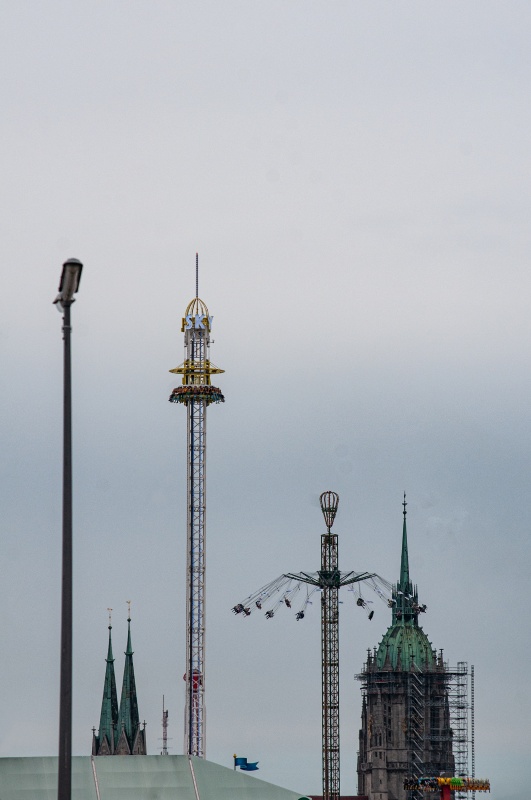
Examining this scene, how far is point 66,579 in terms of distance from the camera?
38.3 metres

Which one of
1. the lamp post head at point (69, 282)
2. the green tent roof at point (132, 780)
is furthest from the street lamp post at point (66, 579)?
the green tent roof at point (132, 780)

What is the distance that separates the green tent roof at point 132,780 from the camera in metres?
75.6

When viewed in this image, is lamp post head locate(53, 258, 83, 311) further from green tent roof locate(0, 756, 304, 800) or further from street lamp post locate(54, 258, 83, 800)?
green tent roof locate(0, 756, 304, 800)

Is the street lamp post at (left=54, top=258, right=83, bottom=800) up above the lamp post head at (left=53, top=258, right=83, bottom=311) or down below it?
below

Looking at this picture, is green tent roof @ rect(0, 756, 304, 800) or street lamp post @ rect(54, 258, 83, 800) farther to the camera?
A: green tent roof @ rect(0, 756, 304, 800)

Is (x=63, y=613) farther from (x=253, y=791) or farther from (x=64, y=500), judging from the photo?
(x=253, y=791)

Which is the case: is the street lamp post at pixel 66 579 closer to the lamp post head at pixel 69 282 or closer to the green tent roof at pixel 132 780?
the lamp post head at pixel 69 282

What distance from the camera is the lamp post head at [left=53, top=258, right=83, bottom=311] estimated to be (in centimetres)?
3753

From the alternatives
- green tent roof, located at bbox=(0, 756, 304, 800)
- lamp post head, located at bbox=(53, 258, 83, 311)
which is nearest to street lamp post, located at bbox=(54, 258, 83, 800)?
lamp post head, located at bbox=(53, 258, 83, 311)

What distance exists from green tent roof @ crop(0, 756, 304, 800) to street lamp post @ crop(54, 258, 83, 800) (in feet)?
125

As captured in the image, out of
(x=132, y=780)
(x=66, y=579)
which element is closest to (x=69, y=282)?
(x=66, y=579)

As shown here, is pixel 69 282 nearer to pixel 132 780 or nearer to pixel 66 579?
pixel 66 579

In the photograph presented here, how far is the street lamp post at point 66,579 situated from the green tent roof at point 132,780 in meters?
38.1

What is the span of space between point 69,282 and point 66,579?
5.83m
